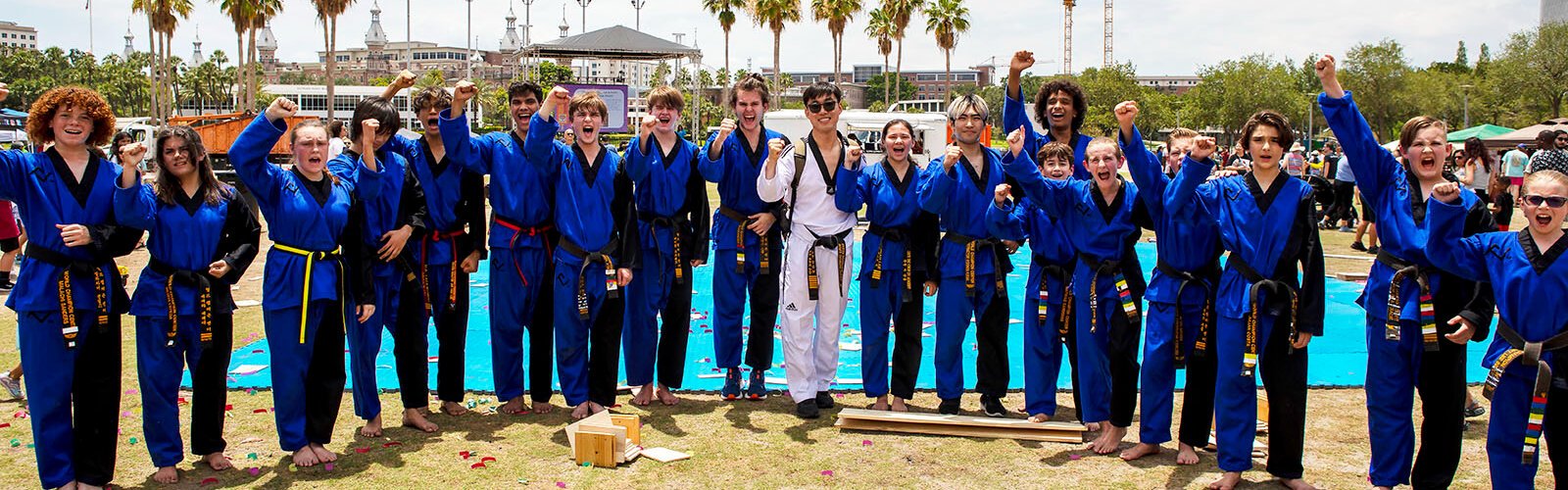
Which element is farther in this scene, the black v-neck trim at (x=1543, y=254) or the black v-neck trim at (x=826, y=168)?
the black v-neck trim at (x=826, y=168)

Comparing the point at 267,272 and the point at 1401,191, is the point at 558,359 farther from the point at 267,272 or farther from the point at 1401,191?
the point at 1401,191

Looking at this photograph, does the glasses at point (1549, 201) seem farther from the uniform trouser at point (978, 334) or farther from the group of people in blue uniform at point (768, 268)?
the uniform trouser at point (978, 334)

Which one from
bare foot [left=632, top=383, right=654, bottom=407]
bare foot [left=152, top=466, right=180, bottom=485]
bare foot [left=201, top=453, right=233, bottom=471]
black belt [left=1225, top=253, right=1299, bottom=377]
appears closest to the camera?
black belt [left=1225, top=253, right=1299, bottom=377]

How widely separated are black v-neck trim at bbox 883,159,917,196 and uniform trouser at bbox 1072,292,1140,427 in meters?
1.12

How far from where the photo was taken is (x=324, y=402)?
18.6 ft

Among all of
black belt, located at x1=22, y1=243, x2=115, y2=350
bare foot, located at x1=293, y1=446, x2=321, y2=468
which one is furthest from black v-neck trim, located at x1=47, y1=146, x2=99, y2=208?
bare foot, located at x1=293, y1=446, x2=321, y2=468

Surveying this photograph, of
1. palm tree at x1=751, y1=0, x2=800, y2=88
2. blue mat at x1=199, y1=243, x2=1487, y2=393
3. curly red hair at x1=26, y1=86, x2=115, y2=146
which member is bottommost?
blue mat at x1=199, y1=243, x2=1487, y2=393

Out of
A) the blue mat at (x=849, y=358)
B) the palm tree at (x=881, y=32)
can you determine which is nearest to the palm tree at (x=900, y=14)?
the palm tree at (x=881, y=32)

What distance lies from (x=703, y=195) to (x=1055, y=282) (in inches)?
87.3

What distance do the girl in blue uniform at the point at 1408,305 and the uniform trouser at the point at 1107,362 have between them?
3.78ft

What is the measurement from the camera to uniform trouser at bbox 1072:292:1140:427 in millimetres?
5836

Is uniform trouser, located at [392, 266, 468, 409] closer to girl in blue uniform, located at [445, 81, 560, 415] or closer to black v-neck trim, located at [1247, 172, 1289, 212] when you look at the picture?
girl in blue uniform, located at [445, 81, 560, 415]

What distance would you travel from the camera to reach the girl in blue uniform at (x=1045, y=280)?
6000mm

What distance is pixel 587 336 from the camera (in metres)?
6.66
